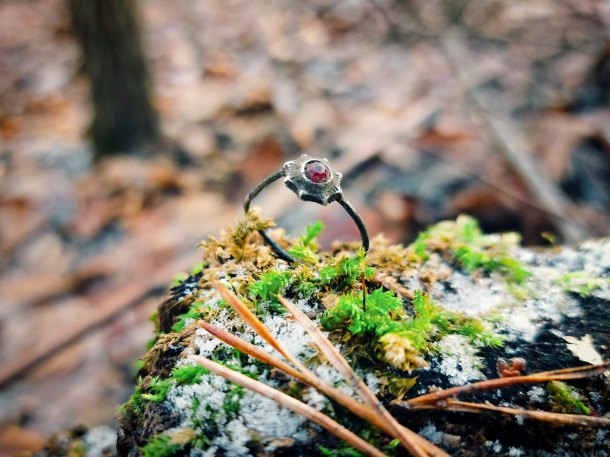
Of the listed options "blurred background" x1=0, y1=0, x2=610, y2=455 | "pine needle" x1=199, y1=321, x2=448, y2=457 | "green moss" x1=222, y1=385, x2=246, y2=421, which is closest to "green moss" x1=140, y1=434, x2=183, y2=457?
"green moss" x1=222, y1=385, x2=246, y2=421

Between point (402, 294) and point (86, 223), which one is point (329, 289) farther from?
point (86, 223)

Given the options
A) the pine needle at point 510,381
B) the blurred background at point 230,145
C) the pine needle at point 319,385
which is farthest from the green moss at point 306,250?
the blurred background at point 230,145

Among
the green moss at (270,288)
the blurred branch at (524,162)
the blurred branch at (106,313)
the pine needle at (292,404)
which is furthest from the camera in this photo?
the blurred branch at (524,162)

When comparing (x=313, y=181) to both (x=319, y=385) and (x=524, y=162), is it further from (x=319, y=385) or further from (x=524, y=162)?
(x=524, y=162)

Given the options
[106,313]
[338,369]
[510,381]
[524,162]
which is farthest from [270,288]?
[524,162]

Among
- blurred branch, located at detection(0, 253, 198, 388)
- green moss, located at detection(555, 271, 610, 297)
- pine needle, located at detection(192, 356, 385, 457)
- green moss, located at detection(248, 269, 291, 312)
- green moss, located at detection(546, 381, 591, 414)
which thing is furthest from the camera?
blurred branch, located at detection(0, 253, 198, 388)

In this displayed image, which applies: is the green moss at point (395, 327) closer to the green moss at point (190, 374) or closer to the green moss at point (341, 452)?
the green moss at point (341, 452)

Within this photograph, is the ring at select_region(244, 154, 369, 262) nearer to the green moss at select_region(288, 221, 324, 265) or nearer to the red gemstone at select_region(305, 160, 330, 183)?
the red gemstone at select_region(305, 160, 330, 183)

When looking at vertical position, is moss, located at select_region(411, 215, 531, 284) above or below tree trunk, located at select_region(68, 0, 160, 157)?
below
